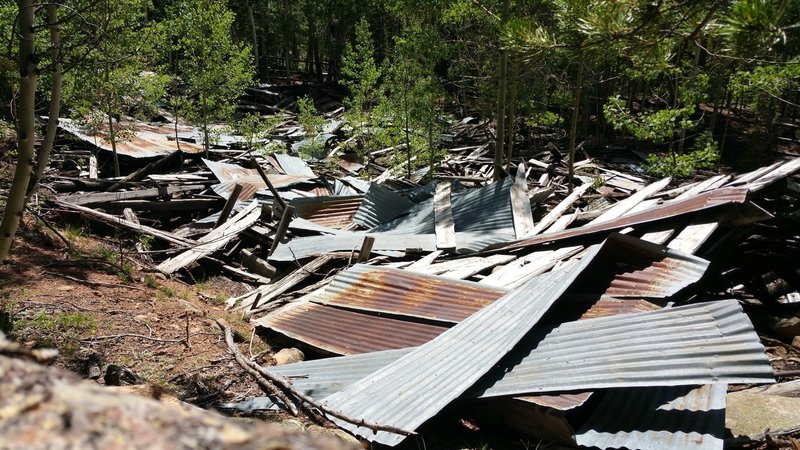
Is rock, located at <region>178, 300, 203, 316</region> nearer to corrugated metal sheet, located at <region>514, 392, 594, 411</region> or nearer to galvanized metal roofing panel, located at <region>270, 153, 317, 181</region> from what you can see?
corrugated metal sheet, located at <region>514, 392, 594, 411</region>

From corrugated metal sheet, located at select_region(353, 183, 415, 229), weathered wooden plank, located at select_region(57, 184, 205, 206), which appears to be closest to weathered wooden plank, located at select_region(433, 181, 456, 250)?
corrugated metal sheet, located at select_region(353, 183, 415, 229)

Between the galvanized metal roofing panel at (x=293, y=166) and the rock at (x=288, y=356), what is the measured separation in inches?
369

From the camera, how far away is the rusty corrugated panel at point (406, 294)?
656cm

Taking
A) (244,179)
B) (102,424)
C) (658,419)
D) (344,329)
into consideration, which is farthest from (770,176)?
(244,179)

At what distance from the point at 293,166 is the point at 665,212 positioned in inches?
432

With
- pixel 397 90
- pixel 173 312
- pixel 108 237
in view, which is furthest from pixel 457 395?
pixel 397 90

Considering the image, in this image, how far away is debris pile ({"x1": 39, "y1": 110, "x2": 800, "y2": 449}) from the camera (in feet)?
15.2

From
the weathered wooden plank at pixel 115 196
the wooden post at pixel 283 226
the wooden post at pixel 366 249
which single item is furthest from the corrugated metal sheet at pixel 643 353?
the weathered wooden plank at pixel 115 196

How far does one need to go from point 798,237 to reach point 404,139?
9.73 meters

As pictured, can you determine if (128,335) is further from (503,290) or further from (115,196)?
(115,196)

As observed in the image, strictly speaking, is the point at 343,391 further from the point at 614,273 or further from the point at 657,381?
the point at 614,273

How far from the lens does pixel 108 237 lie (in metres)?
10.0

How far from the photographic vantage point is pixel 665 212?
7.60m

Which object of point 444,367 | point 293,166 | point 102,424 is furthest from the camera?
point 293,166
